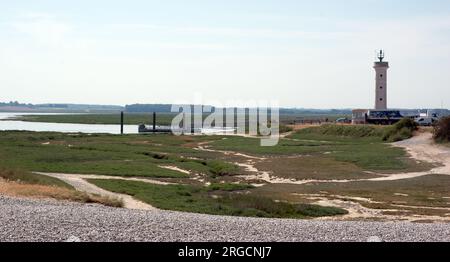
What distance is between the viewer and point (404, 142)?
208 feet

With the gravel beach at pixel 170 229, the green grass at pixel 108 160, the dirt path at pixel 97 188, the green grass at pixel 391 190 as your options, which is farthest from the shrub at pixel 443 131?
the gravel beach at pixel 170 229

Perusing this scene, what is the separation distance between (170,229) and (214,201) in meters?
14.1

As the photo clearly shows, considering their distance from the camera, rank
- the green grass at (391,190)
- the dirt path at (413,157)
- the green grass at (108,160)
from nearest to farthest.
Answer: the green grass at (391,190) → the dirt path at (413,157) → the green grass at (108,160)

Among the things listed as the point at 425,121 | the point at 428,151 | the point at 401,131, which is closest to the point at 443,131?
the point at 428,151

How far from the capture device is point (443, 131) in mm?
60562

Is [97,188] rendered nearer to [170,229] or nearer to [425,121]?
[170,229]

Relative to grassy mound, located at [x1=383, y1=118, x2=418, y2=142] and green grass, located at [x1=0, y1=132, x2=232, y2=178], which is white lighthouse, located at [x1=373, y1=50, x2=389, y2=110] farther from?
green grass, located at [x1=0, y1=132, x2=232, y2=178]

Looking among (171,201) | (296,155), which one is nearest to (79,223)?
(171,201)

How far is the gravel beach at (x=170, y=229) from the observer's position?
44.9ft

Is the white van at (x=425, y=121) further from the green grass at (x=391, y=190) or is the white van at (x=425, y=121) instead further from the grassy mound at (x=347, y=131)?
the green grass at (x=391, y=190)

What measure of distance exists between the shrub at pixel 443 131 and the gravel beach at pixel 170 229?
149ft

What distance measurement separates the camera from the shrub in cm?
5994
